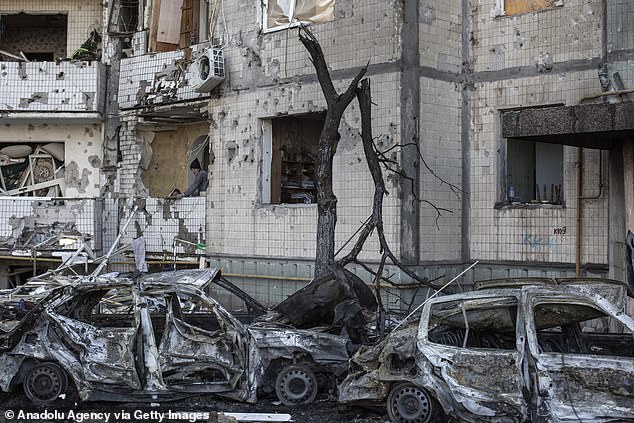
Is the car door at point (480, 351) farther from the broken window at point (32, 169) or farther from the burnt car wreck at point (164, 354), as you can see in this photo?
the broken window at point (32, 169)

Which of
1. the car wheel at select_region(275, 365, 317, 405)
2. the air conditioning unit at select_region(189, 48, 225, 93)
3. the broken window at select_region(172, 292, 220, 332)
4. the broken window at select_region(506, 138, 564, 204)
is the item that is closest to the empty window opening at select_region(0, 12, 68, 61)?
the air conditioning unit at select_region(189, 48, 225, 93)

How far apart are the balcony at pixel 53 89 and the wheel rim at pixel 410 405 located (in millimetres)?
12237

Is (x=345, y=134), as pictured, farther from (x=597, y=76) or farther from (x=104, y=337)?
(x=104, y=337)

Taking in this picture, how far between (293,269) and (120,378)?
521 centimetres

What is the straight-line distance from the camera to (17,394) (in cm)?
994

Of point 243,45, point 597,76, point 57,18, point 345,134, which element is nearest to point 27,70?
point 57,18

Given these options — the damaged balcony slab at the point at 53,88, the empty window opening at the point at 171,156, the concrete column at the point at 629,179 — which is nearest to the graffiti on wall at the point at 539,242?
the concrete column at the point at 629,179

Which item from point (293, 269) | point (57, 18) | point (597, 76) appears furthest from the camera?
point (57, 18)

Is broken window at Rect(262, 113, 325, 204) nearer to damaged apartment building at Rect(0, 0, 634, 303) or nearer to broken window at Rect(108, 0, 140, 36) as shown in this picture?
damaged apartment building at Rect(0, 0, 634, 303)

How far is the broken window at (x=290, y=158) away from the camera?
14930 mm

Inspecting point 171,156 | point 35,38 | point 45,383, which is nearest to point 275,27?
point 171,156

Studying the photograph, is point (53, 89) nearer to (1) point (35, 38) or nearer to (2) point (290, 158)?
(1) point (35, 38)

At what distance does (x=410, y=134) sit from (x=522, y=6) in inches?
113

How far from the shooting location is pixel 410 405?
8.15m
